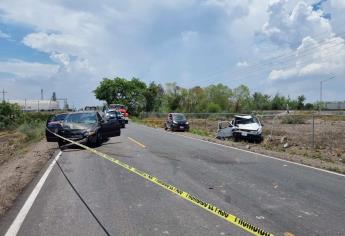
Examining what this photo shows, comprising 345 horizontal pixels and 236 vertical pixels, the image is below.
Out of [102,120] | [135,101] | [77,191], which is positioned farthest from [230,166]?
[135,101]

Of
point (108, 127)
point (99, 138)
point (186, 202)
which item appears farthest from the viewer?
point (108, 127)

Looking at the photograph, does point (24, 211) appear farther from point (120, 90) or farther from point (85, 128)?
point (120, 90)

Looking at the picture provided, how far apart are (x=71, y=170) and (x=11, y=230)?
571 cm

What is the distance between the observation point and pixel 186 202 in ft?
24.9

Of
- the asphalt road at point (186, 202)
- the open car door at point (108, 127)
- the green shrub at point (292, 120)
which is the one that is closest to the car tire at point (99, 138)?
the open car door at point (108, 127)

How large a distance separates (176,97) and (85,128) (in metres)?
71.1

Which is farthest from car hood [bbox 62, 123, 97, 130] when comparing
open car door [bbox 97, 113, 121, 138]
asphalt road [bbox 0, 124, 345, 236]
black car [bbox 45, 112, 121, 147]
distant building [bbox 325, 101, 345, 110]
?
distant building [bbox 325, 101, 345, 110]

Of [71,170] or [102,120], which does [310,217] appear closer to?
[71,170]

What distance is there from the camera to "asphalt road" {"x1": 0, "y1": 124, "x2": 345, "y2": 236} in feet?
19.9

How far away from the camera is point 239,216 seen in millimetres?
6547

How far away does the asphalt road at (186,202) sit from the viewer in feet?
19.9

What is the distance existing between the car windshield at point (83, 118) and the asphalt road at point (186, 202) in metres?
6.32

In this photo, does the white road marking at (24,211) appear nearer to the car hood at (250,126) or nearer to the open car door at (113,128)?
the open car door at (113,128)

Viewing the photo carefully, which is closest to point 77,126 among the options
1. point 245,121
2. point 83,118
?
point 83,118
